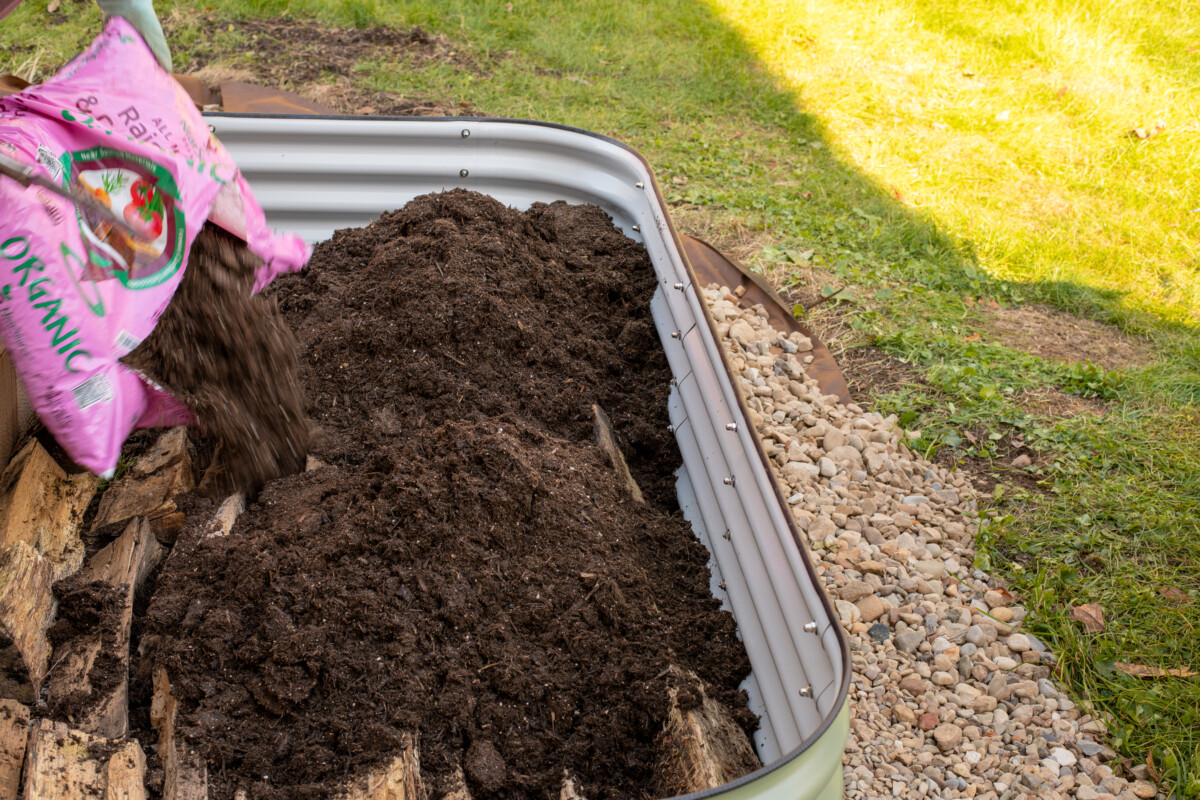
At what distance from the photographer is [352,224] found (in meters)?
3.39

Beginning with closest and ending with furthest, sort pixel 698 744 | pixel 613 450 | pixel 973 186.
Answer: pixel 698 744, pixel 613 450, pixel 973 186

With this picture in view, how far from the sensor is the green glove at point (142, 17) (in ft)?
7.11

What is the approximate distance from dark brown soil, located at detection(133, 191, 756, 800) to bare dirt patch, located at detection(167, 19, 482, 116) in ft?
9.92

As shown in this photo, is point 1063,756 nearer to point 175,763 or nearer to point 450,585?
point 450,585

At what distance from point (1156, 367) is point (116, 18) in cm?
404

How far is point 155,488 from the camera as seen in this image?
2242 millimetres

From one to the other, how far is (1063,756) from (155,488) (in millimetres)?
2513

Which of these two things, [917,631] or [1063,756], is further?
[917,631]

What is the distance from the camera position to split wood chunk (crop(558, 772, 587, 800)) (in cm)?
171

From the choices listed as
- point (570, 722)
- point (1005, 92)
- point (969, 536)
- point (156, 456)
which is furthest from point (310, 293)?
point (1005, 92)

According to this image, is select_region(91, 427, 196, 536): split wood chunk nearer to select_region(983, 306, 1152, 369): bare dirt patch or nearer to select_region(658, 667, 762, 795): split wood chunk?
select_region(658, 667, 762, 795): split wood chunk

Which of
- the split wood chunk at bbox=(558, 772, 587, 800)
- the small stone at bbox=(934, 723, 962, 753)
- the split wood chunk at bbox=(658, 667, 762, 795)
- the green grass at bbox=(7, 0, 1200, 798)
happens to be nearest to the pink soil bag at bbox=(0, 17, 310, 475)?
the split wood chunk at bbox=(558, 772, 587, 800)

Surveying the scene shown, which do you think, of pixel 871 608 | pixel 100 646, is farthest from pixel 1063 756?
pixel 100 646

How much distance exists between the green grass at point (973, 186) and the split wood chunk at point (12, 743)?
2628 mm
